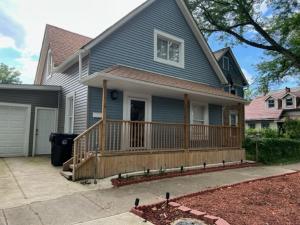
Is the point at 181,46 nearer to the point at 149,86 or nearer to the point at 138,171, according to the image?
the point at 149,86

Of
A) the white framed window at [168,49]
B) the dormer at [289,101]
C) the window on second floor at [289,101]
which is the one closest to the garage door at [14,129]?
the white framed window at [168,49]

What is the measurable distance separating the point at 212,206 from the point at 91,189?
3277 millimetres

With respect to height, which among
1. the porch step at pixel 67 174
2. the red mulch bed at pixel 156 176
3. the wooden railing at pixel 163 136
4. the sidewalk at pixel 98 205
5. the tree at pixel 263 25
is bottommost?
the sidewalk at pixel 98 205

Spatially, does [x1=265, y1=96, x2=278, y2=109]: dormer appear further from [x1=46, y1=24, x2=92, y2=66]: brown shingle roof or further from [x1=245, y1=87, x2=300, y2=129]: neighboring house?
[x1=46, y1=24, x2=92, y2=66]: brown shingle roof

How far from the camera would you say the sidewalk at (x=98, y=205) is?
5.00 metres

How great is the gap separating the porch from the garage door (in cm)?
485

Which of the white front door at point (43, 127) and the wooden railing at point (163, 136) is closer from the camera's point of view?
the wooden railing at point (163, 136)

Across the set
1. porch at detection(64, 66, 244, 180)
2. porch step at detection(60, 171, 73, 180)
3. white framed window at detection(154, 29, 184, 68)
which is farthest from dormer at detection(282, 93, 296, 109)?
porch step at detection(60, 171, 73, 180)

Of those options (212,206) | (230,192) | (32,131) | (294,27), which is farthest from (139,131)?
(294,27)

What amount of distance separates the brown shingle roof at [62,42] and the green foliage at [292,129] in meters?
21.5

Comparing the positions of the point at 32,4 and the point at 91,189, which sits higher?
the point at 32,4

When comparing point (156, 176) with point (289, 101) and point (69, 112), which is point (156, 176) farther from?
point (289, 101)

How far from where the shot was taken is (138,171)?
912 centimetres

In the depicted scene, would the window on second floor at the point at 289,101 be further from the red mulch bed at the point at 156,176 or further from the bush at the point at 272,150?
the red mulch bed at the point at 156,176
